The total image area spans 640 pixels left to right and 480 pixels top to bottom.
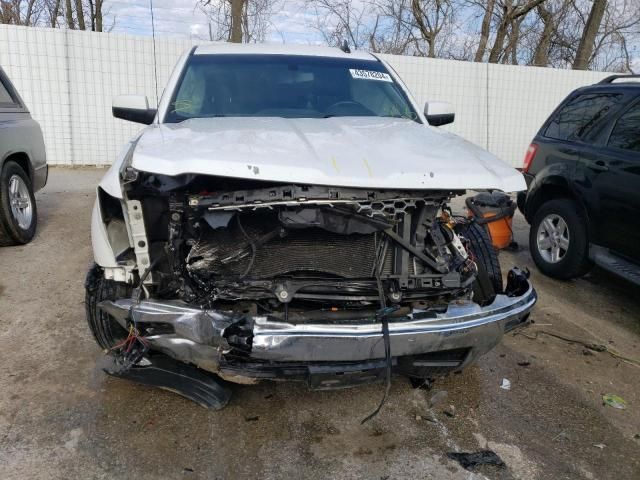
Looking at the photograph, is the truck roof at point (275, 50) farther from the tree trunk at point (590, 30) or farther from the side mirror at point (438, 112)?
the tree trunk at point (590, 30)

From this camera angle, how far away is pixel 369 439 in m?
2.66

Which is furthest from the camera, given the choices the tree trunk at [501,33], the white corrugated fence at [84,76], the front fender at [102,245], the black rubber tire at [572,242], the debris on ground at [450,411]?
the tree trunk at [501,33]

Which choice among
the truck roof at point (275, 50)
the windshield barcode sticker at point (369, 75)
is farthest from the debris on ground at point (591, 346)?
the truck roof at point (275, 50)

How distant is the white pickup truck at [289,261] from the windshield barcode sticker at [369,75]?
123cm

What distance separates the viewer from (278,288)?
248 cm

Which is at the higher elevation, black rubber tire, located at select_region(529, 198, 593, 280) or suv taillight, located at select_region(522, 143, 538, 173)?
Answer: suv taillight, located at select_region(522, 143, 538, 173)

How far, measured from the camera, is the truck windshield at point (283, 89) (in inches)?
145

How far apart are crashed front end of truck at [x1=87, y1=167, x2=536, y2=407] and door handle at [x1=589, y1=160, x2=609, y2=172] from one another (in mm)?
2120

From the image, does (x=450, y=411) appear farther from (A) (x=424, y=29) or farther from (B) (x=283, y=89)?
(A) (x=424, y=29)

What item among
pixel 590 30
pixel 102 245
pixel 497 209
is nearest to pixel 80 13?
pixel 590 30

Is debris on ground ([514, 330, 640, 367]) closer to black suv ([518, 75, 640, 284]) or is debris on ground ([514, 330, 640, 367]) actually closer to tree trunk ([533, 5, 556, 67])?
black suv ([518, 75, 640, 284])

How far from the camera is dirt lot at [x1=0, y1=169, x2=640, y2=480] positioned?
2439mm

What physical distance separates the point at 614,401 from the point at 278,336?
2123mm

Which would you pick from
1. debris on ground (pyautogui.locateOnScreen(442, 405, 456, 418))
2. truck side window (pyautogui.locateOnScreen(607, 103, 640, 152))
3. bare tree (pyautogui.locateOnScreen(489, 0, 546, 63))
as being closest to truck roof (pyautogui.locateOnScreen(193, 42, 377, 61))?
truck side window (pyautogui.locateOnScreen(607, 103, 640, 152))
